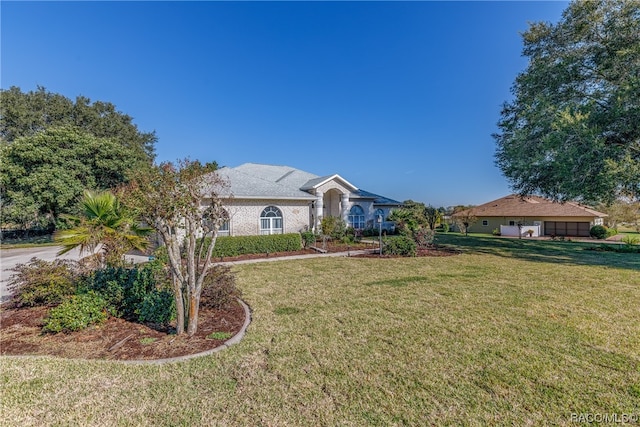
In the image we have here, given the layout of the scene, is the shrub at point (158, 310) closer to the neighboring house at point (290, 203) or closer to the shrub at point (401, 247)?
the neighboring house at point (290, 203)

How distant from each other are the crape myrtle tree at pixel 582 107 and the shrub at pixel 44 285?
63.1ft

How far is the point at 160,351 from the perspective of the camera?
434 centimetres

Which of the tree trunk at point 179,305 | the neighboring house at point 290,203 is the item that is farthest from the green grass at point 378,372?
the neighboring house at point 290,203

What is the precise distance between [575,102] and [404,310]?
1809 centimetres

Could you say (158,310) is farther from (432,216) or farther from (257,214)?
(432,216)

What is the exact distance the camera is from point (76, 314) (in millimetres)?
5020

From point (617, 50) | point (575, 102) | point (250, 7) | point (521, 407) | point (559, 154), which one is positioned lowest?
point (521, 407)

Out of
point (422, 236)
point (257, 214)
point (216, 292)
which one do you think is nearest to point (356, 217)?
point (422, 236)

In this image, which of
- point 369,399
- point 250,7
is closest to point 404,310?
point 369,399

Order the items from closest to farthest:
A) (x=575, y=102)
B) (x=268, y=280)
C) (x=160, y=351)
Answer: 1. (x=160, y=351)
2. (x=268, y=280)
3. (x=575, y=102)

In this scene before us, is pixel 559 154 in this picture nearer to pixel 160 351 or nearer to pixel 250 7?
pixel 250 7

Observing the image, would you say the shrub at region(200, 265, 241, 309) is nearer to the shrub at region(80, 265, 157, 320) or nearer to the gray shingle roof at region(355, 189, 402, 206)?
the shrub at region(80, 265, 157, 320)

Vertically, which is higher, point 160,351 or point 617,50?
point 617,50

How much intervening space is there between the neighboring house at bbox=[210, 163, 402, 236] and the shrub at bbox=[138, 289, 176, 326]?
8.22 metres
